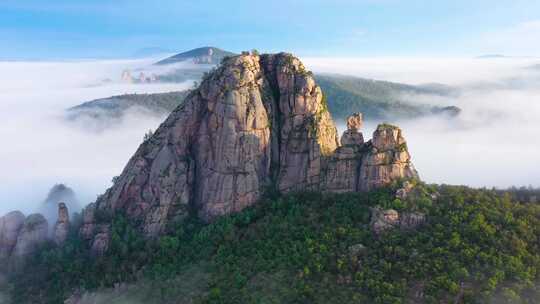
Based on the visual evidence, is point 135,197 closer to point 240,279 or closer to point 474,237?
point 240,279

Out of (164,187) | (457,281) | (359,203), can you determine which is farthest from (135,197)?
(457,281)

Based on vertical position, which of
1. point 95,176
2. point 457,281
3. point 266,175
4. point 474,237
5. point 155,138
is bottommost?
point 95,176

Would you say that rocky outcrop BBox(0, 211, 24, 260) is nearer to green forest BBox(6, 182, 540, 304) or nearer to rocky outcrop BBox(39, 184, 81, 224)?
green forest BBox(6, 182, 540, 304)

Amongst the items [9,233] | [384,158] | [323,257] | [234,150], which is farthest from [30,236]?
[384,158]

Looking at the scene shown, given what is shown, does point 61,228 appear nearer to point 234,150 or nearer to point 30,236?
point 30,236

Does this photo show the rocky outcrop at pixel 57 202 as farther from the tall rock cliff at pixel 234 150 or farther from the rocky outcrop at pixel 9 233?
the tall rock cliff at pixel 234 150

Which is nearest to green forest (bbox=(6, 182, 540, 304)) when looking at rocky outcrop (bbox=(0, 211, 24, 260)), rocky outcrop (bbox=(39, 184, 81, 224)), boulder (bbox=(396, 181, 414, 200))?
boulder (bbox=(396, 181, 414, 200))
